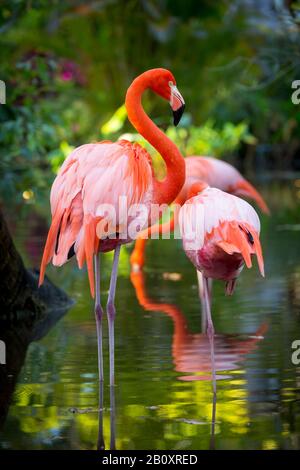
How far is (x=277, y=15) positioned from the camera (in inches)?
410

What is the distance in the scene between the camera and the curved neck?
5781mm

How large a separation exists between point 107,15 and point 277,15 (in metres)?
14.3

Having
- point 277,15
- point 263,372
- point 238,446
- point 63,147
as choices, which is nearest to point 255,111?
point 63,147

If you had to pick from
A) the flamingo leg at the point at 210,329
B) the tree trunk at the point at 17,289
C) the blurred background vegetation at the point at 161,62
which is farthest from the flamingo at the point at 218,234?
the blurred background vegetation at the point at 161,62

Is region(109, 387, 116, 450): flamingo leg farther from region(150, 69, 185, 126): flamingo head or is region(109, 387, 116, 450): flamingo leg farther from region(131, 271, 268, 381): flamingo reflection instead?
region(150, 69, 185, 126): flamingo head

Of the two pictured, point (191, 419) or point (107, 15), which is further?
point (107, 15)

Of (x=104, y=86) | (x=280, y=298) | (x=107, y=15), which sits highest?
(x=280, y=298)

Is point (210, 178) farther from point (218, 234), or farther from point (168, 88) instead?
point (218, 234)

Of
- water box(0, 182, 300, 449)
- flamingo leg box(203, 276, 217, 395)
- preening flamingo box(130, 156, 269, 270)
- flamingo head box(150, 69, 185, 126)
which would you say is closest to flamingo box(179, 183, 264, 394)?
flamingo leg box(203, 276, 217, 395)

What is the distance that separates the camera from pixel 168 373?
18.3 feet

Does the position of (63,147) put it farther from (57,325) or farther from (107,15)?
(57,325)

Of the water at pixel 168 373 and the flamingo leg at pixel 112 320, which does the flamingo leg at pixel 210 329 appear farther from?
the flamingo leg at pixel 112 320

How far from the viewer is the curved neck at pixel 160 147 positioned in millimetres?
5781

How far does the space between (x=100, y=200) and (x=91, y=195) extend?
50 mm
